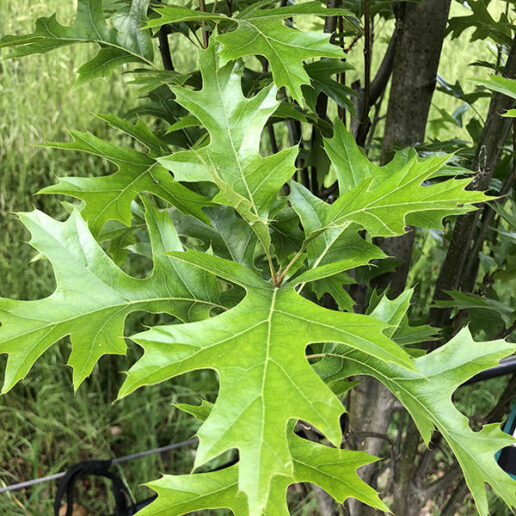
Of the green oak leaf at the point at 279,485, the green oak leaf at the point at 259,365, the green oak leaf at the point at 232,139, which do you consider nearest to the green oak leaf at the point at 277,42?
the green oak leaf at the point at 232,139

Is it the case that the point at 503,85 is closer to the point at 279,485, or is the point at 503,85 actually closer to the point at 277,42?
the point at 277,42

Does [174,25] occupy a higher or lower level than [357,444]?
higher

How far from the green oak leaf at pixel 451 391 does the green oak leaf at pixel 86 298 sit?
6.7 inches

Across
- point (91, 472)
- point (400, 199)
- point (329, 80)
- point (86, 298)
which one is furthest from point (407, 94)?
point (91, 472)

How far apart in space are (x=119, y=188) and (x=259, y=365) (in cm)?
37

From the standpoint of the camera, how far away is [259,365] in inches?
20.1

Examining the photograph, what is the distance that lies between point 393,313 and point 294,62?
308 millimetres

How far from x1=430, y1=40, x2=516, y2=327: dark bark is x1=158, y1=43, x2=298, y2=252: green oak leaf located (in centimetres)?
31

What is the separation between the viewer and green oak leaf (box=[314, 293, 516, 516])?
60 centimetres

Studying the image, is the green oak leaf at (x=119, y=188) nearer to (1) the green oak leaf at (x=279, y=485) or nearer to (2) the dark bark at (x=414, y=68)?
(1) the green oak leaf at (x=279, y=485)

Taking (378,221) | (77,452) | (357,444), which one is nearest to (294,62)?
(378,221)

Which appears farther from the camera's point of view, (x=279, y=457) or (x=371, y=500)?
(x=371, y=500)

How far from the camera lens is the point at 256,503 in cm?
43

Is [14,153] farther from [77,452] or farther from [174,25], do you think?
[174,25]
